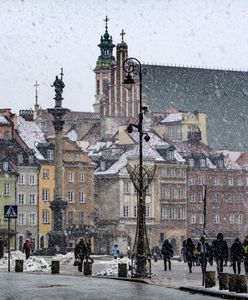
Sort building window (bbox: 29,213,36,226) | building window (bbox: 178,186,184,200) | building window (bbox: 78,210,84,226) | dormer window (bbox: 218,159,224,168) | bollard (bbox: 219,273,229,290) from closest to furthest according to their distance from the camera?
bollard (bbox: 219,273,229,290) → building window (bbox: 29,213,36,226) → building window (bbox: 78,210,84,226) → building window (bbox: 178,186,184,200) → dormer window (bbox: 218,159,224,168)

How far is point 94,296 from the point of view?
82.6 feet

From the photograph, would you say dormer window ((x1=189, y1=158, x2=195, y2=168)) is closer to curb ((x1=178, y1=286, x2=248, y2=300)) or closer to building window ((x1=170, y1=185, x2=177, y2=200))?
building window ((x1=170, y1=185, x2=177, y2=200))

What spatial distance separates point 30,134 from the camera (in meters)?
109

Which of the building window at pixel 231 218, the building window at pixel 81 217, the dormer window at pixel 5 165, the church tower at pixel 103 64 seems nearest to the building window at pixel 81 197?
the building window at pixel 81 217

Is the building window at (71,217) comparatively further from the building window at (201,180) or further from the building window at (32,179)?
the building window at (201,180)

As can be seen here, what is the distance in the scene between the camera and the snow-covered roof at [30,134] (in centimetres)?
10762

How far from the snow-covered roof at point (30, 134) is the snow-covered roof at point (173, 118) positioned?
788 inches

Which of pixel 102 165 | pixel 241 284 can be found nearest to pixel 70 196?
pixel 102 165

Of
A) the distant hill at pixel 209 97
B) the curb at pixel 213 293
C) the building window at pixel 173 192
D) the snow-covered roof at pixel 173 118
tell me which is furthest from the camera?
the distant hill at pixel 209 97

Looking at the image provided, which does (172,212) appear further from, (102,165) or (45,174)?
(45,174)

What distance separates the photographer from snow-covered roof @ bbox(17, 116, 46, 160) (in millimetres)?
107625

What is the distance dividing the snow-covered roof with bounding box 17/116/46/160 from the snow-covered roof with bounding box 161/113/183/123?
20.0 metres

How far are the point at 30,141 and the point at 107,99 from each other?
25.4m

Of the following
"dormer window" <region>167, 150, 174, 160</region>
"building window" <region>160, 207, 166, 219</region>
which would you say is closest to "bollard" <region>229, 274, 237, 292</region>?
"building window" <region>160, 207, 166, 219</region>
